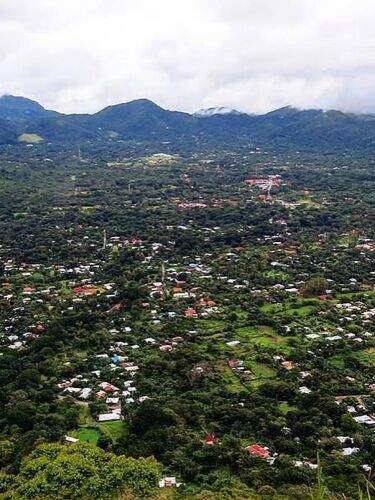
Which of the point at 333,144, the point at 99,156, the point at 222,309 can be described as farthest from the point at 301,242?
the point at 333,144

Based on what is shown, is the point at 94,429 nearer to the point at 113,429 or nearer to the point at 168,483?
the point at 113,429

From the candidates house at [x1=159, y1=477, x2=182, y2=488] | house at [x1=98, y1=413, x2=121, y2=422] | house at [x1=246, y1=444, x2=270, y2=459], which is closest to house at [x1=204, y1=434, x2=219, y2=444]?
house at [x1=246, y1=444, x2=270, y2=459]

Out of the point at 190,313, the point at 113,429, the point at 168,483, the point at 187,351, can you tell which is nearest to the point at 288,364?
the point at 187,351

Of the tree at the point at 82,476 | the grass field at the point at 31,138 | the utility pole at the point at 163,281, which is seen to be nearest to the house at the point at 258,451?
the tree at the point at 82,476

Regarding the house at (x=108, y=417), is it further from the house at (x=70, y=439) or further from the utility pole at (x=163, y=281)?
the utility pole at (x=163, y=281)

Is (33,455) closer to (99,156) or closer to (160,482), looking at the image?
(160,482)
